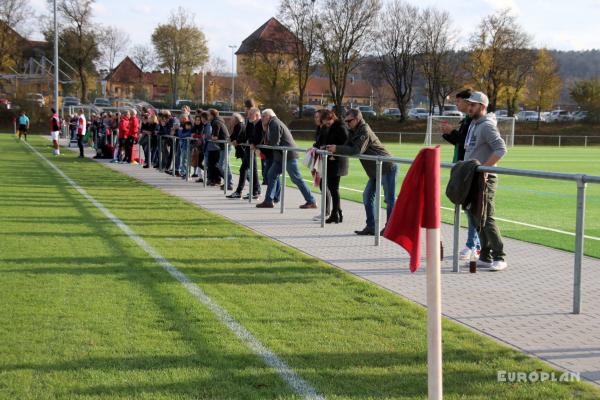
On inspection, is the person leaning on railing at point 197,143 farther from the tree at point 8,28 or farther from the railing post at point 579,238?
the tree at point 8,28

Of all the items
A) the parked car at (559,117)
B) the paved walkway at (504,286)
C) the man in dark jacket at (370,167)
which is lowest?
the paved walkway at (504,286)

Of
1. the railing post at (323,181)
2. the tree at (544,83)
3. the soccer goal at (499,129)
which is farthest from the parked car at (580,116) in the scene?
the railing post at (323,181)

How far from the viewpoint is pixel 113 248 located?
8.90m

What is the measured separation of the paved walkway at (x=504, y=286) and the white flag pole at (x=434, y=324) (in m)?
1.71

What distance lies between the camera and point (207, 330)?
18.1 ft

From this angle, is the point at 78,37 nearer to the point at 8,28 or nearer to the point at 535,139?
the point at 8,28

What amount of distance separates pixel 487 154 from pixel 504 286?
1523 millimetres

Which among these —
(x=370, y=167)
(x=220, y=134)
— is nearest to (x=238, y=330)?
(x=370, y=167)

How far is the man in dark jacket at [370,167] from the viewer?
34.7 feet

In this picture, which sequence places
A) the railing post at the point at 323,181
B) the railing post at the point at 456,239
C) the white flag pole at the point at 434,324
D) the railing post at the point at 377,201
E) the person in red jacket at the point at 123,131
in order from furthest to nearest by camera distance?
the person in red jacket at the point at 123,131 < the railing post at the point at 323,181 < the railing post at the point at 377,201 < the railing post at the point at 456,239 < the white flag pole at the point at 434,324

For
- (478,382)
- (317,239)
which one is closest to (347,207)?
(317,239)

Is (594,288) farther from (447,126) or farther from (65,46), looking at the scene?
(65,46)

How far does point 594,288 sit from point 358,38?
68886 millimetres

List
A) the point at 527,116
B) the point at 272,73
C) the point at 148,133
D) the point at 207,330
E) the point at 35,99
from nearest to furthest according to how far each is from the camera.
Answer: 1. the point at 207,330
2. the point at 148,133
3. the point at 35,99
4. the point at 272,73
5. the point at 527,116
